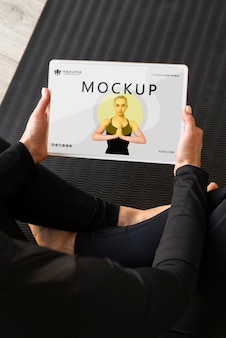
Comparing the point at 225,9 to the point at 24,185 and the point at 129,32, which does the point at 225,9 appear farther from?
the point at 24,185

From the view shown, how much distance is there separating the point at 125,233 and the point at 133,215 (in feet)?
0.34

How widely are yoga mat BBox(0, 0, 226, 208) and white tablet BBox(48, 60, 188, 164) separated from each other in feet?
0.21

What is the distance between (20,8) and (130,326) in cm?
124

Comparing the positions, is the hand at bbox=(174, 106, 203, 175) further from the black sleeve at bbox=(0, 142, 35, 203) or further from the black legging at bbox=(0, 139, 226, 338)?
→ the black sleeve at bbox=(0, 142, 35, 203)

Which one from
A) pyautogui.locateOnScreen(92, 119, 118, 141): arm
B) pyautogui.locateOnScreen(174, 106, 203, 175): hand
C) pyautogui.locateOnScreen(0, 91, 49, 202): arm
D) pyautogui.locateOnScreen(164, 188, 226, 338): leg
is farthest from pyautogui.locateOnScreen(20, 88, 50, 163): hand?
pyautogui.locateOnScreen(164, 188, 226, 338): leg

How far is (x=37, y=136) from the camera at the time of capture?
101 cm

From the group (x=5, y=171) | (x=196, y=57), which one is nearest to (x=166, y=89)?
(x=196, y=57)

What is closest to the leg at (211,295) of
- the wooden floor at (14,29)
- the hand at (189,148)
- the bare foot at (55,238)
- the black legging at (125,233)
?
the black legging at (125,233)

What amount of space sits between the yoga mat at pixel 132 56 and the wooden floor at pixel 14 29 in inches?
3.9

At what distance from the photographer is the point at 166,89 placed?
3.63ft

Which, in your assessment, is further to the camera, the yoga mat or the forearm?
the yoga mat

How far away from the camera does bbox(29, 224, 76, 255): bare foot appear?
97 cm

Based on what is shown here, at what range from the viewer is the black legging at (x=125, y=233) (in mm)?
782

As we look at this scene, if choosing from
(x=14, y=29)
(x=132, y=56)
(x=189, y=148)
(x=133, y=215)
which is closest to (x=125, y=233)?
(x=133, y=215)
